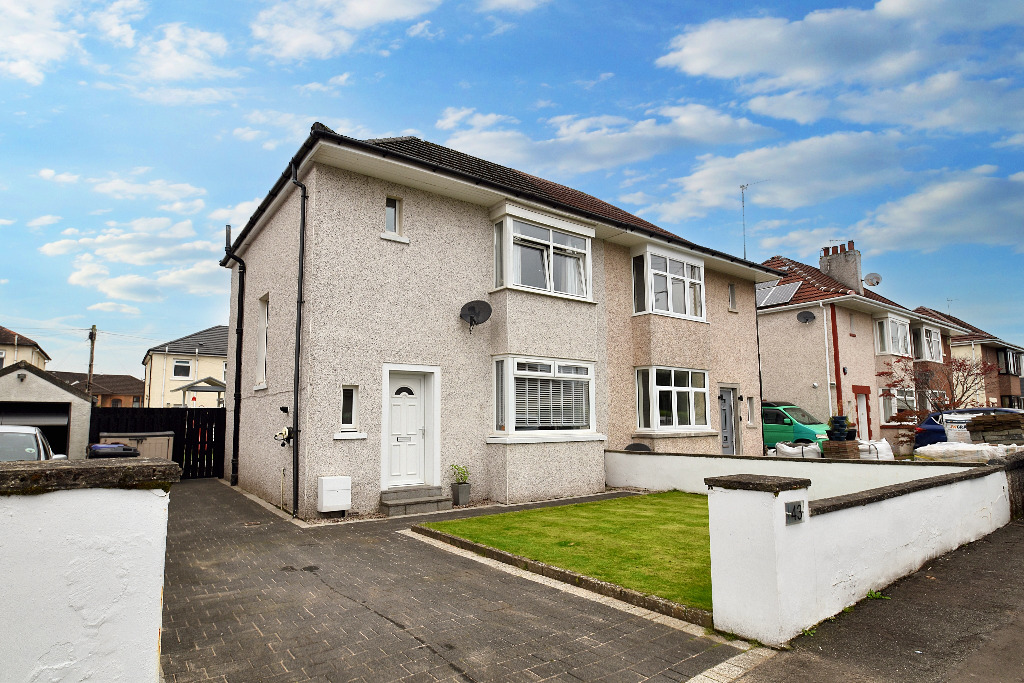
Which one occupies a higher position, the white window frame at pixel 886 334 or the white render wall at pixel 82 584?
the white window frame at pixel 886 334

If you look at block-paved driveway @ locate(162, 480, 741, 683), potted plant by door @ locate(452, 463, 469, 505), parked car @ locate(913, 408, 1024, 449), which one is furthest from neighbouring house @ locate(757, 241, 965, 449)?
block-paved driveway @ locate(162, 480, 741, 683)

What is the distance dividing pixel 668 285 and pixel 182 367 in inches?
1398

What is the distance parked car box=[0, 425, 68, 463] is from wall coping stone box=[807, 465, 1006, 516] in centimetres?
930

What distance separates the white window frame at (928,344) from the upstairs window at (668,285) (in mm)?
19649

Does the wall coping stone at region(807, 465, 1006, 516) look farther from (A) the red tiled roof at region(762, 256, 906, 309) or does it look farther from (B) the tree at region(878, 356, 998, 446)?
(B) the tree at region(878, 356, 998, 446)

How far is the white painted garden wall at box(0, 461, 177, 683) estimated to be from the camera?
2.23 metres

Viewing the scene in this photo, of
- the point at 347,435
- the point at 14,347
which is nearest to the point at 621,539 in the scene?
the point at 347,435

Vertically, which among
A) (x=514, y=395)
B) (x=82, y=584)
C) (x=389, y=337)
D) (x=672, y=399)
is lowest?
(x=82, y=584)

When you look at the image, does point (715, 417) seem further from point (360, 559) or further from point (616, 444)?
point (360, 559)

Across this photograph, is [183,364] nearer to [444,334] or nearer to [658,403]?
[444,334]

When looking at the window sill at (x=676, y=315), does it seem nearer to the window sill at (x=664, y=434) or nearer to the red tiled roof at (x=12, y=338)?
the window sill at (x=664, y=434)

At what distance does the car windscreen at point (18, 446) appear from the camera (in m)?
7.96

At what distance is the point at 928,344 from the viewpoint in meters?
30.1

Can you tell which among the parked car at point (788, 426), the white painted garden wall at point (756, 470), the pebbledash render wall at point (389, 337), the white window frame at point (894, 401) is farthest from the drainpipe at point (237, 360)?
the white window frame at point (894, 401)
